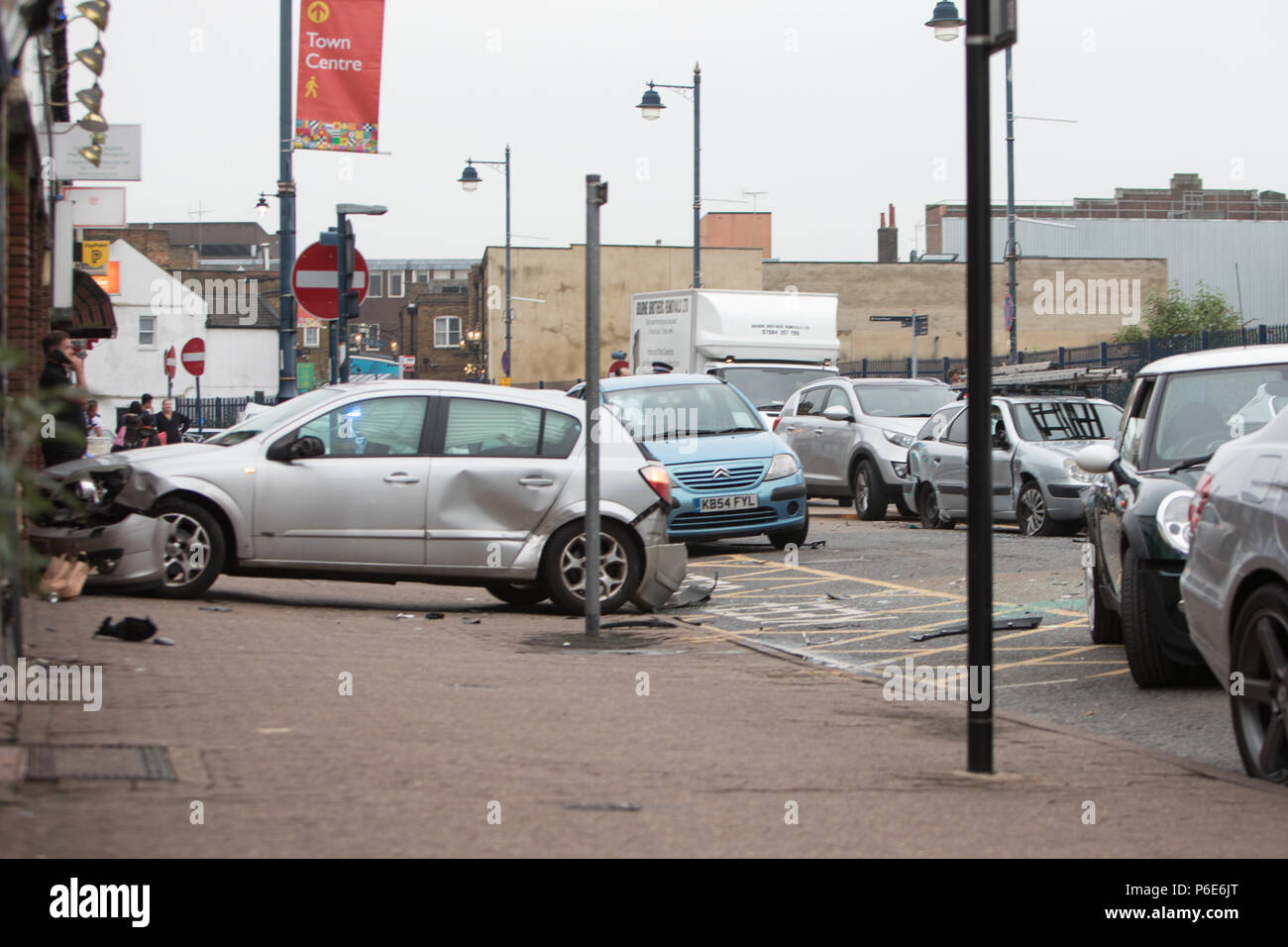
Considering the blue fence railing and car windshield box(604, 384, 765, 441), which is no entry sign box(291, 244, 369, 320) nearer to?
car windshield box(604, 384, 765, 441)

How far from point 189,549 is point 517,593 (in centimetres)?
252

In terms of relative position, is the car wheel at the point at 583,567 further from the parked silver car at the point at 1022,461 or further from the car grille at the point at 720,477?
the parked silver car at the point at 1022,461

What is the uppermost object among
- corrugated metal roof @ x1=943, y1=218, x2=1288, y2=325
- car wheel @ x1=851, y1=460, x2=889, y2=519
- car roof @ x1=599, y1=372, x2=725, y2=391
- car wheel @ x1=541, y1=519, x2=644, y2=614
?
corrugated metal roof @ x1=943, y1=218, x2=1288, y2=325

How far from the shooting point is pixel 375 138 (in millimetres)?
16500

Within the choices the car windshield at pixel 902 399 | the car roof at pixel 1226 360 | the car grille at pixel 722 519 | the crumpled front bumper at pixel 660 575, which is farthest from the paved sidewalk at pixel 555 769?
the car windshield at pixel 902 399

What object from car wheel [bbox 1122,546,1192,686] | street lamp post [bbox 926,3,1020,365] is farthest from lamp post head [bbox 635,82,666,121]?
car wheel [bbox 1122,546,1192,686]

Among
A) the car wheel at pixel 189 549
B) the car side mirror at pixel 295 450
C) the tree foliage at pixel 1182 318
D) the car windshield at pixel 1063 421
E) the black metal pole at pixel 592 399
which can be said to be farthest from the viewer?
the tree foliage at pixel 1182 318

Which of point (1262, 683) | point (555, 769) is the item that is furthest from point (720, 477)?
point (555, 769)

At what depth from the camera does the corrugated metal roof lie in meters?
87.1

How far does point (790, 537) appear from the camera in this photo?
55.1 ft

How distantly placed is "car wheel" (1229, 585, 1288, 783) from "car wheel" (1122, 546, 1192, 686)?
1.95m

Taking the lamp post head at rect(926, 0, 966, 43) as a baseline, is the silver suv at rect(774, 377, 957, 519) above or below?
below

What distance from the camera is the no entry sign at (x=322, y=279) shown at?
51.3ft

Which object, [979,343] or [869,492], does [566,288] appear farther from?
[979,343]
